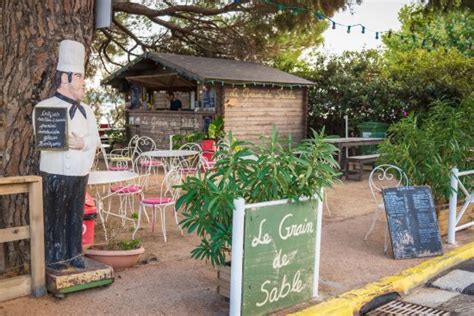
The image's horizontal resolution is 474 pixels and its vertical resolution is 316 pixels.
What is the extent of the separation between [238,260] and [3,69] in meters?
2.53

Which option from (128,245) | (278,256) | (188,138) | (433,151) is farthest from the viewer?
(188,138)

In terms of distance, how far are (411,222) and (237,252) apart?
107 inches

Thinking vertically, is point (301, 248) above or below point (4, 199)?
below

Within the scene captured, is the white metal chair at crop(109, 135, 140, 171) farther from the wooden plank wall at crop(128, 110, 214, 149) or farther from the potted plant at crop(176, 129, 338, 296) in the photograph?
the potted plant at crop(176, 129, 338, 296)

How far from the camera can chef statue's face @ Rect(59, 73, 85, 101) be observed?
13.7 feet

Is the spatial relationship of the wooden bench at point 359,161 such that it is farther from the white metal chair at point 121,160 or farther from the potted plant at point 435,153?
the white metal chair at point 121,160

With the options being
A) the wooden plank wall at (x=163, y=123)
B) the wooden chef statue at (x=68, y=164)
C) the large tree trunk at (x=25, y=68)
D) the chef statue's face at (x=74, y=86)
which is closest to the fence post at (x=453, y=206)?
the wooden chef statue at (x=68, y=164)

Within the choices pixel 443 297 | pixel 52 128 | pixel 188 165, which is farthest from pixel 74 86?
pixel 188 165

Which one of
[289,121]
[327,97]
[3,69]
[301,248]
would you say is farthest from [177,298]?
[327,97]

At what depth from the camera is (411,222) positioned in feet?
18.3

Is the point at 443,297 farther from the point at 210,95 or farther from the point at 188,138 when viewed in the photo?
the point at 210,95

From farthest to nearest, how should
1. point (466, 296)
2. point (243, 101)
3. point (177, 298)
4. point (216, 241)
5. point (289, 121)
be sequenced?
point (289, 121)
point (243, 101)
point (466, 296)
point (177, 298)
point (216, 241)

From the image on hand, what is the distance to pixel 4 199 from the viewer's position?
173 inches

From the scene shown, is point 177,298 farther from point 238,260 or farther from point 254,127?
point 254,127
